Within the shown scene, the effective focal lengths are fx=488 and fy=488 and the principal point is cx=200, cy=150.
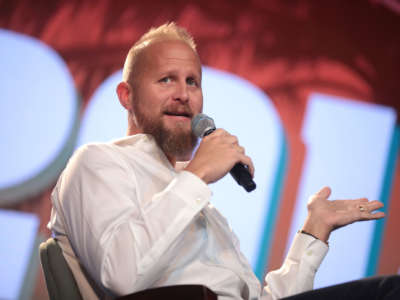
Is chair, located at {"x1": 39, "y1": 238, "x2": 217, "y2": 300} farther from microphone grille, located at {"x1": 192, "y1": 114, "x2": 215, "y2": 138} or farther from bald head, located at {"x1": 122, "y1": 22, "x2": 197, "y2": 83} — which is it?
bald head, located at {"x1": 122, "y1": 22, "x2": 197, "y2": 83}

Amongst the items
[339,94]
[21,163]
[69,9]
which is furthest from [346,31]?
[21,163]

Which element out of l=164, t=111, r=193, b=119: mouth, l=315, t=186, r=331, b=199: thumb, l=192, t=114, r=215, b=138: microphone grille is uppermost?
l=164, t=111, r=193, b=119: mouth

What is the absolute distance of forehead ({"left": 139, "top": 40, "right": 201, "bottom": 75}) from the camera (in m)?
1.61

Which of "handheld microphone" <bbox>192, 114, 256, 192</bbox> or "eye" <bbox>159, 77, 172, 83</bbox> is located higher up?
"eye" <bbox>159, 77, 172, 83</bbox>

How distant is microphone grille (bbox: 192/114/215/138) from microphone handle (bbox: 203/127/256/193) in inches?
7.1

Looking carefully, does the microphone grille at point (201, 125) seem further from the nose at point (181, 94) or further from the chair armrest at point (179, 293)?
the chair armrest at point (179, 293)

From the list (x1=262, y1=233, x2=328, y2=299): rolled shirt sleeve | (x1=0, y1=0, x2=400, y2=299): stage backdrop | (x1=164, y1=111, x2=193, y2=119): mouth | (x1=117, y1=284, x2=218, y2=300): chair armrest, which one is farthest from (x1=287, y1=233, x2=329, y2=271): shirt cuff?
(x1=0, y1=0, x2=400, y2=299): stage backdrop

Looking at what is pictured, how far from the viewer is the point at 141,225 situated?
1.17m

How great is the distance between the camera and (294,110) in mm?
3510

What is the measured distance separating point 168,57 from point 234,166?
50 centimetres

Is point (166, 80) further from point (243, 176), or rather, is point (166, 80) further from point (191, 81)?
point (243, 176)

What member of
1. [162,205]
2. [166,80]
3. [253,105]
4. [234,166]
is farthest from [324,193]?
[253,105]

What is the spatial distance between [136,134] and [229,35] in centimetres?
211

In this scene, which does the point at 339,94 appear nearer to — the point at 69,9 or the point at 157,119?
the point at 69,9
